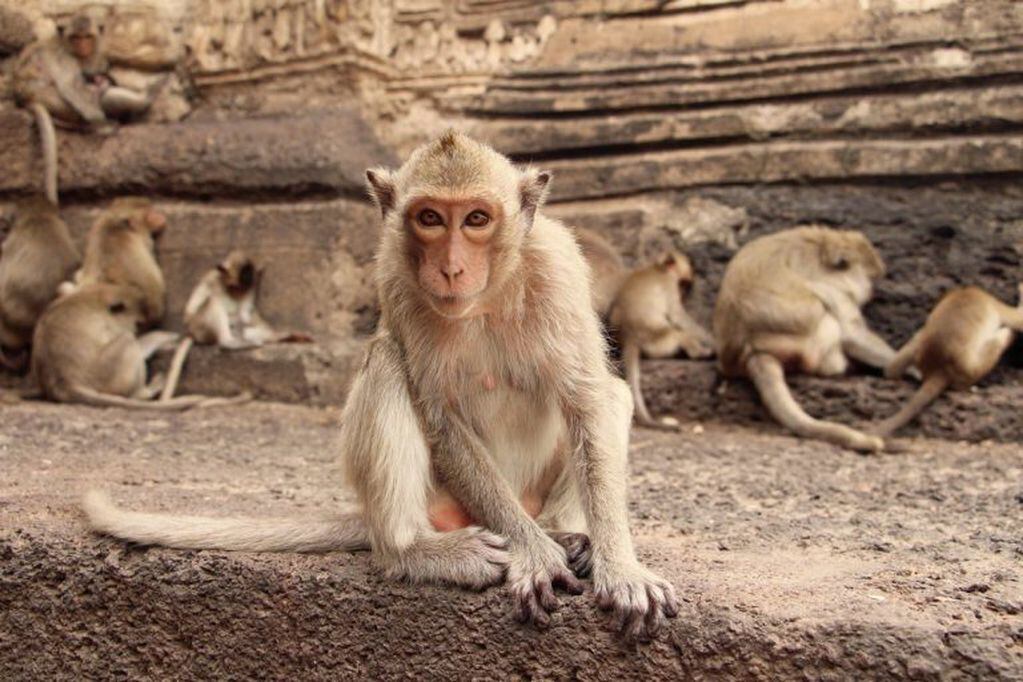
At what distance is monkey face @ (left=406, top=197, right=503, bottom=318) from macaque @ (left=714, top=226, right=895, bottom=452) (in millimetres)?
3830

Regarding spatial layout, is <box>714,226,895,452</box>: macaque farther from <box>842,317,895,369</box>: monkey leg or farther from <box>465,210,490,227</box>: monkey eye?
<box>465,210,490,227</box>: monkey eye

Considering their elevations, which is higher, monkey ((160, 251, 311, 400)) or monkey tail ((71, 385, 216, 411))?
monkey ((160, 251, 311, 400))

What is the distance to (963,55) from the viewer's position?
6.34m

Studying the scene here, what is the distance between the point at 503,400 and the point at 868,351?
4154 millimetres

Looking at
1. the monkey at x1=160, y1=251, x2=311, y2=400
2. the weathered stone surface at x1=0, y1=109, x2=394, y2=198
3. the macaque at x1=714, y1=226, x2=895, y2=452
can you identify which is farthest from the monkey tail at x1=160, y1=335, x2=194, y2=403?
the macaque at x1=714, y1=226, x2=895, y2=452

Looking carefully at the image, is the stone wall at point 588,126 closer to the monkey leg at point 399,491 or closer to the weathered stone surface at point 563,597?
the weathered stone surface at point 563,597

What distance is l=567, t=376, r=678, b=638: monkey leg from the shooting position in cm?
234

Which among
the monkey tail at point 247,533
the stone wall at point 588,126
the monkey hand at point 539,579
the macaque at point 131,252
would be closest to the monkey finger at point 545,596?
A: the monkey hand at point 539,579

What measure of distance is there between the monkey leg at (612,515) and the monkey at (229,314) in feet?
14.3

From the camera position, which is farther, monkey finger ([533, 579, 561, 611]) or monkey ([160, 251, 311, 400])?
monkey ([160, 251, 311, 400])

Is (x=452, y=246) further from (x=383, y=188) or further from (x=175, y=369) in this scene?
(x=175, y=369)

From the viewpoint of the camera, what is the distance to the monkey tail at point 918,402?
568 centimetres

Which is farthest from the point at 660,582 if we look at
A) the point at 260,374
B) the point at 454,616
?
the point at 260,374

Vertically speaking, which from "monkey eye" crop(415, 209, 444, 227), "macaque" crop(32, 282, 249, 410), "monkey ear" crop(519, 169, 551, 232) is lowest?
"macaque" crop(32, 282, 249, 410)
